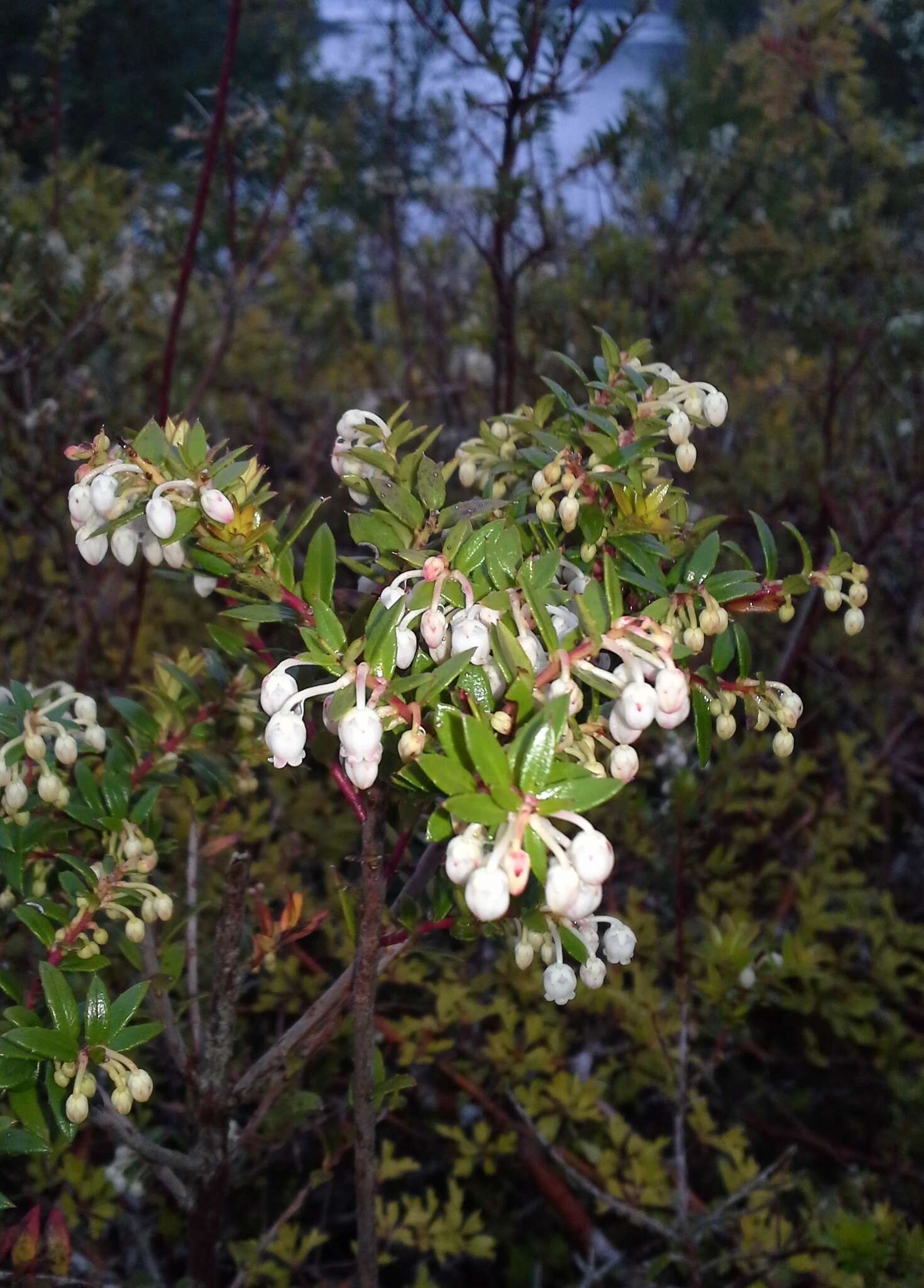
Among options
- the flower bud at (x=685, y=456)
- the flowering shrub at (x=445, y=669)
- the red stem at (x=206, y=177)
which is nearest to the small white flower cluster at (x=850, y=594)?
the flowering shrub at (x=445, y=669)

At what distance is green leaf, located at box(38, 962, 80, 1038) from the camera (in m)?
0.66

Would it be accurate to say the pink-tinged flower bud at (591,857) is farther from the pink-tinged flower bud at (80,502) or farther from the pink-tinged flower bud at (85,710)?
the pink-tinged flower bud at (85,710)

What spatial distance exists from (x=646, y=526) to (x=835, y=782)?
56.2 inches

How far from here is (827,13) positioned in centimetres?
204

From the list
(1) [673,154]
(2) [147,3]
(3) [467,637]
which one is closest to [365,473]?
(3) [467,637]

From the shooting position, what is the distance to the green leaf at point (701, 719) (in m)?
0.66

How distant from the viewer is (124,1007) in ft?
2.22

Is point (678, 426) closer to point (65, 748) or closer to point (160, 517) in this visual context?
point (160, 517)

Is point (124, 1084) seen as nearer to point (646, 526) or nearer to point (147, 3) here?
point (646, 526)

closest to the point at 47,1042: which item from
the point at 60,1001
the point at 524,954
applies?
the point at 60,1001

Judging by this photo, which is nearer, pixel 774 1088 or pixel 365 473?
pixel 365 473

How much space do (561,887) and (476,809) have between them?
51 millimetres

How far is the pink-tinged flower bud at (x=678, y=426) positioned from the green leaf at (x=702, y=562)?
0.25ft

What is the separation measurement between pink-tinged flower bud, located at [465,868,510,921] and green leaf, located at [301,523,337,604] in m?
0.22
